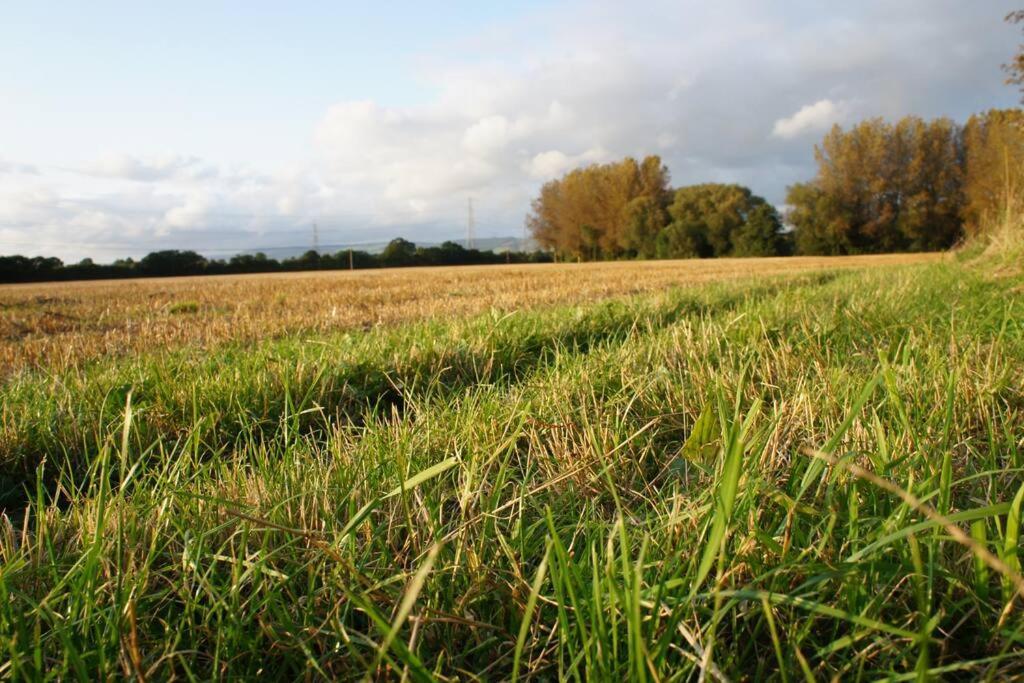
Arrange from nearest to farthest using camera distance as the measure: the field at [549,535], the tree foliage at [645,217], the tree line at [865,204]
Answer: the field at [549,535] < the tree line at [865,204] < the tree foliage at [645,217]

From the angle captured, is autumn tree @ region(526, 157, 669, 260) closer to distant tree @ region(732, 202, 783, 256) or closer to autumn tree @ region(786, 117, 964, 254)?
distant tree @ region(732, 202, 783, 256)

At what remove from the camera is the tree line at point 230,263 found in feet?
130

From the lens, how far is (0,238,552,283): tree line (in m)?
39.7

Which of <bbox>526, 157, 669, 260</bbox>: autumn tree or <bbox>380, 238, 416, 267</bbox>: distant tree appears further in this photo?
<bbox>526, 157, 669, 260</bbox>: autumn tree

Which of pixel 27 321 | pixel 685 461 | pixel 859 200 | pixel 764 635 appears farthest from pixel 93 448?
pixel 859 200

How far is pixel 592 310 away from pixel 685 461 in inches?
142

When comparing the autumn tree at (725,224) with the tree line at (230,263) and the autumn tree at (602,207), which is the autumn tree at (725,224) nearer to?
the autumn tree at (602,207)

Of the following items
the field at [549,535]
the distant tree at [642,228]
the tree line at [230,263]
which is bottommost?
the field at [549,535]

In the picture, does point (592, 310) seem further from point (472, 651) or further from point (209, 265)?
point (209, 265)

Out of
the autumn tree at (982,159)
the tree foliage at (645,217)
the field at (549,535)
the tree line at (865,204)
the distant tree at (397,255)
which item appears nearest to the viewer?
the field at (549,535)

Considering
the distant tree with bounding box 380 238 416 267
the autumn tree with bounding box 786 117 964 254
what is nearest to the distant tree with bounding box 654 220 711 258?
the autumn tree with bounding box 786 117 964 254

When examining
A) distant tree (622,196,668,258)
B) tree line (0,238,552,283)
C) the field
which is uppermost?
distant tree (622,196,668,258)

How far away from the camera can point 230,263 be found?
50469 millimetres

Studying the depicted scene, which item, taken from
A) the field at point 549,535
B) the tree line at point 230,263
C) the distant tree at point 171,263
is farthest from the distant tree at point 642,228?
the field at point 549,535
